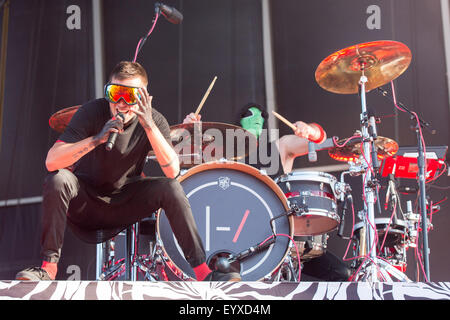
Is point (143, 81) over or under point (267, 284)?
over

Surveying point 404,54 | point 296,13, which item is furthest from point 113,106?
point 296,13

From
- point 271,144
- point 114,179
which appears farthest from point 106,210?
point 271,144

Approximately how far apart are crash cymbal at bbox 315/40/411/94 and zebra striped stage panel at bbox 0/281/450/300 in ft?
6.76

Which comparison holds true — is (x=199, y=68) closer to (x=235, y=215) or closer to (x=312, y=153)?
(x=312, y=153)

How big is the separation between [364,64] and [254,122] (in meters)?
0.90

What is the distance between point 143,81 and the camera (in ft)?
7.36

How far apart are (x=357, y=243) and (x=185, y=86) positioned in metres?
2.05

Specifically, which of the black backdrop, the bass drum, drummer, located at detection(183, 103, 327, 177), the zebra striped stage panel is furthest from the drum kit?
the black backdrop

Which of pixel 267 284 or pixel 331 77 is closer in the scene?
pixel 267 284

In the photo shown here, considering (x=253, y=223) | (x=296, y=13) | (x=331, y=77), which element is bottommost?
(x=253, y=223)

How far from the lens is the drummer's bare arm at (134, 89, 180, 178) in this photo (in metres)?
2.03

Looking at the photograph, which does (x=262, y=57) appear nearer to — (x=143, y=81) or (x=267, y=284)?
(x=143, y=81)
